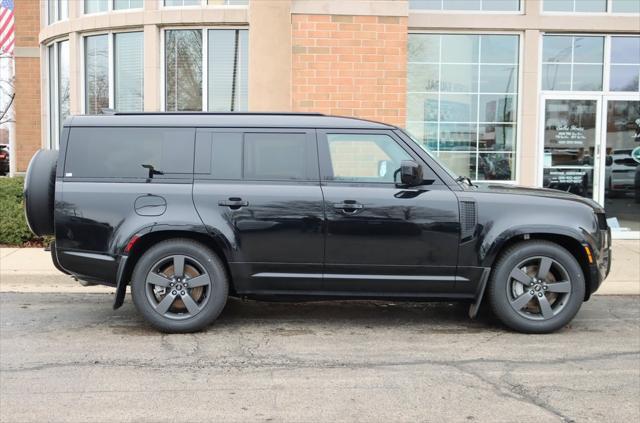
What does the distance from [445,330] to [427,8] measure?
681 centimetres

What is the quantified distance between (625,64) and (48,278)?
9695mm

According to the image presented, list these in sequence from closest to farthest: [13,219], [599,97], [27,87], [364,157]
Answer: [364,157] < [13,219] < [599,97] < [27,87]

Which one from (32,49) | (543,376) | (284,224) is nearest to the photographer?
(543,376)

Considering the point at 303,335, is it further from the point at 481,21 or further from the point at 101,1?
the point at 101,1

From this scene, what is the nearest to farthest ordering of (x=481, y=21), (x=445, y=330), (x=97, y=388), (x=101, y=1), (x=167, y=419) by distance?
1. (x=167, y=419)
2. (x=97, y=388)
3. (x=445, y=330)
4. (x=481, y=21)
5. (x=101, y=1)

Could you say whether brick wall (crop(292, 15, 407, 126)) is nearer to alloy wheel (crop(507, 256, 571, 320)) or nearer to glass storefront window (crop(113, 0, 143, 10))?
glass storefront window (crop(113, 0, 143, 10))

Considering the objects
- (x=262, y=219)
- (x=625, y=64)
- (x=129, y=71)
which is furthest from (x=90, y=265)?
(x=625, y=64)

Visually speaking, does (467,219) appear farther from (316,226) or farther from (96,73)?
(96,73)

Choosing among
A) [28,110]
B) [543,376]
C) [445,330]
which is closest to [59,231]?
[445,330]

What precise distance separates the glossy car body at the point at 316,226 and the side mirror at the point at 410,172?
0.14 meters

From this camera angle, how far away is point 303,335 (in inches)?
229

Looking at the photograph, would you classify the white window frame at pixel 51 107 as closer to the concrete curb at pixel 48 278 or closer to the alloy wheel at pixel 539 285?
the concrete curb at pixel 48 278

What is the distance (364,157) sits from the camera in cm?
582

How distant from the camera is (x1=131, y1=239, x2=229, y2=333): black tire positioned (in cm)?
564
